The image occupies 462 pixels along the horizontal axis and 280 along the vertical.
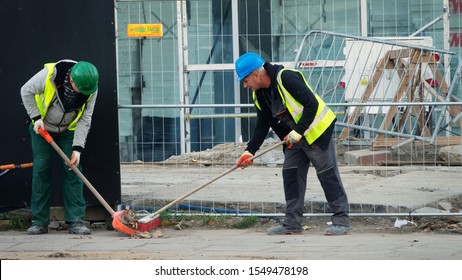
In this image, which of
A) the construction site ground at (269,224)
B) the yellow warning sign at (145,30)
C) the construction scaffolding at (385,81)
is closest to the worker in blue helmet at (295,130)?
the construction site ground at (269,224)

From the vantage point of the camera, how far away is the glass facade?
18.5m

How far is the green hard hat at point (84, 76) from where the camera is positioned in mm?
9805

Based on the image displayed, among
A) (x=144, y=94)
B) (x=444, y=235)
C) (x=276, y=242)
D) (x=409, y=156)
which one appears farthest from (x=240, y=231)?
(x=144, y=94)

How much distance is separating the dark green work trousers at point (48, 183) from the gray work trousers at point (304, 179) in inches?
80.7

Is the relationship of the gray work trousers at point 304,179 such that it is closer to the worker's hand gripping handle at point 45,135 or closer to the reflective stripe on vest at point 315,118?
the reflective stripe on vest at point 315,118

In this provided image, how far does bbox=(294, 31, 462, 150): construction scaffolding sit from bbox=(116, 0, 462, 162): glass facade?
33cm

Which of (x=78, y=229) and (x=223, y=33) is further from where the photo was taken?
(x=223, y=33)

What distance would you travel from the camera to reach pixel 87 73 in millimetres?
9812

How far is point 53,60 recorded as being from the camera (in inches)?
421

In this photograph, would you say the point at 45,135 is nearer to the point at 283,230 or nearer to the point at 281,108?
the point at 281,108

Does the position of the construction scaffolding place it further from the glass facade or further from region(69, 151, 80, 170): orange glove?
region(69, 151, 80, 170): orange glove

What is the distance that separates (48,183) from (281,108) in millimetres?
2425

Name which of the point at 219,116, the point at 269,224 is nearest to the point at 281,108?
the point at 269,224

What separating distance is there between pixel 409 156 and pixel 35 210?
5.77 metres
